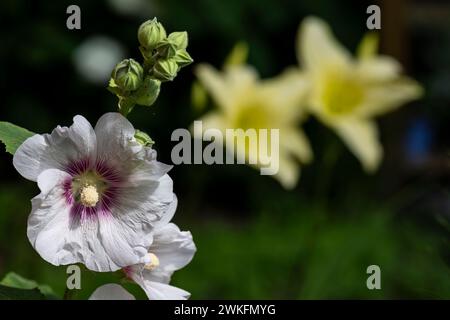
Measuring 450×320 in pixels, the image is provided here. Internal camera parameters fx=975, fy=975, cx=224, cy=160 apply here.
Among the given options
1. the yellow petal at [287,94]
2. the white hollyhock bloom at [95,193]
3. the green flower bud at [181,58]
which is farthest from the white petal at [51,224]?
the yellow petal at [287,94]

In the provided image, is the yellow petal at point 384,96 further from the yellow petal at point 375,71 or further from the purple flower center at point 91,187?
the purple flower center at point 91,187

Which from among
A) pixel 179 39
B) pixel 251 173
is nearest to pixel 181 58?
pixel 179 39

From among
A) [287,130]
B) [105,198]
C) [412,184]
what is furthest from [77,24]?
[412,184]

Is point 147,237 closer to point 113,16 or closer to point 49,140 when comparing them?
point 49,140

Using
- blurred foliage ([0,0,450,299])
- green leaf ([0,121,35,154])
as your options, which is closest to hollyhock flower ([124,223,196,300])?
green leaf ([0,121,35,154])

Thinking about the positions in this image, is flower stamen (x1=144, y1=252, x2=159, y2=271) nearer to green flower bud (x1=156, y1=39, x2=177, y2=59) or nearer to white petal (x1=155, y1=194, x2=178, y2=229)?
white petal (x1=155, y1=194, x2=178, y2=229)
